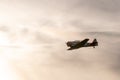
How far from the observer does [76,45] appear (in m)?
189

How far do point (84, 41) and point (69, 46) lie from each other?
957cm

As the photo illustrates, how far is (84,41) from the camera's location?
190125mm

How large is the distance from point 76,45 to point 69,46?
13.8 feet

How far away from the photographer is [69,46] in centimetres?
18850

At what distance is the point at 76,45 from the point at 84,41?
5.47 meters
